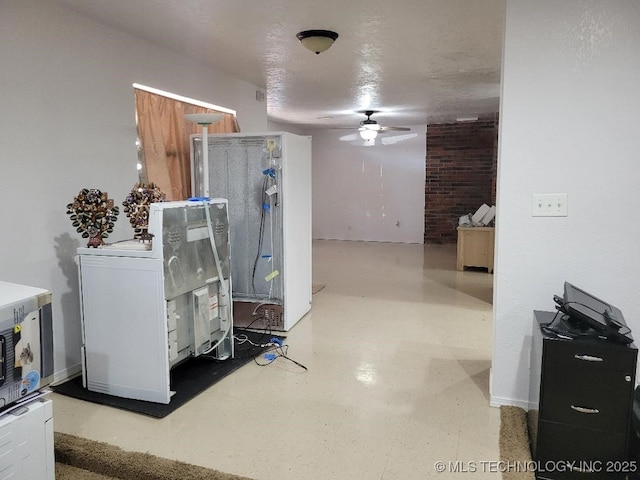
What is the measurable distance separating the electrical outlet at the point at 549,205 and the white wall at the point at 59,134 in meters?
2.81

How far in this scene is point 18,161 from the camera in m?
2.70

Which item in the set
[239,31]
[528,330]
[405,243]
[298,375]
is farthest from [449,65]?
[405,243]

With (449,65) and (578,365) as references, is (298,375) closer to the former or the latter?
(578,365)

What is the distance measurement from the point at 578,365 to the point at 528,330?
1.93ft

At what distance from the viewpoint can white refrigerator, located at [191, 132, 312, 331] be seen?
3.80 meters

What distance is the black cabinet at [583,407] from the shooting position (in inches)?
75.1

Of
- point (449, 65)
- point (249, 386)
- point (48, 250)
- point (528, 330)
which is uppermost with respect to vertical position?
point (449, 65)

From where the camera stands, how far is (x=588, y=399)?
76.8 inches

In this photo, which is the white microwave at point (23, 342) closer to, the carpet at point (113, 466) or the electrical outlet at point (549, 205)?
the carpet at point (113, 466)

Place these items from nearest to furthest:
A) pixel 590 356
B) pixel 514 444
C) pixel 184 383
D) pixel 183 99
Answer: pixel 590 356 → pixel 514 444 → pixel 184 383 → pixel 183 99

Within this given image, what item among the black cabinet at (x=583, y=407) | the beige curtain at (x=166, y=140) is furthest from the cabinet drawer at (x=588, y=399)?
the beige curtain at (x=166, y=140)

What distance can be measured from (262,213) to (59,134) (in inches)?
62.1

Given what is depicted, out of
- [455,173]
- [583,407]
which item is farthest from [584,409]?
[455,173]

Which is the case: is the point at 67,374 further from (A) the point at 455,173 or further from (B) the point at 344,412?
(A) the point at 455,173
